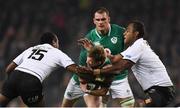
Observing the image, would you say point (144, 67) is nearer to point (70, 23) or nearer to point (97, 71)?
point (97, 71)

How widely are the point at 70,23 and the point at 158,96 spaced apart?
9.35m

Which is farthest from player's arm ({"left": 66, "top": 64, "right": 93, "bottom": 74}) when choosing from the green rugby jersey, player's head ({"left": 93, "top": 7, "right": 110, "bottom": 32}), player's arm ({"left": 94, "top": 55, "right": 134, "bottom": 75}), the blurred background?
the blurred background

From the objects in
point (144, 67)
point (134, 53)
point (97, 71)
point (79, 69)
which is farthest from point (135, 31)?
point (79, 69)

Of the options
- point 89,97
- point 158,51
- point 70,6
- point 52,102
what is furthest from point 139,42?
point 70,6

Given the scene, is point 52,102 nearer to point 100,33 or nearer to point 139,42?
point 100,33

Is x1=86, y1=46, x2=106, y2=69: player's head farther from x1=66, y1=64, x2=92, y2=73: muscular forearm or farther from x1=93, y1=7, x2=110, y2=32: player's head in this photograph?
x1=93, y1=7, x2=110, y2=32: player's head

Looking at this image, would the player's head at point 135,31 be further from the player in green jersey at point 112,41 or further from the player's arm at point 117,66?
the player in green jersey at point 112,41

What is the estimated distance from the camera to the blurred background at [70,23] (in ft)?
55.8

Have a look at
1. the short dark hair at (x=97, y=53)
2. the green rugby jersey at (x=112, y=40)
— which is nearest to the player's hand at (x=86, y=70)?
the short dark hair at (x=97, y=53)

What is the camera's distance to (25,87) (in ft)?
33.0

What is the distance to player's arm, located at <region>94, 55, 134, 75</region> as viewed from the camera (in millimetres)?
9680

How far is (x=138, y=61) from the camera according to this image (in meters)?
9.98

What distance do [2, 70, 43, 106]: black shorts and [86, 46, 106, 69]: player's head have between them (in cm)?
94

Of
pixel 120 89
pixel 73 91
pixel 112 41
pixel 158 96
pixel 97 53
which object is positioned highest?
pixel 97 53
